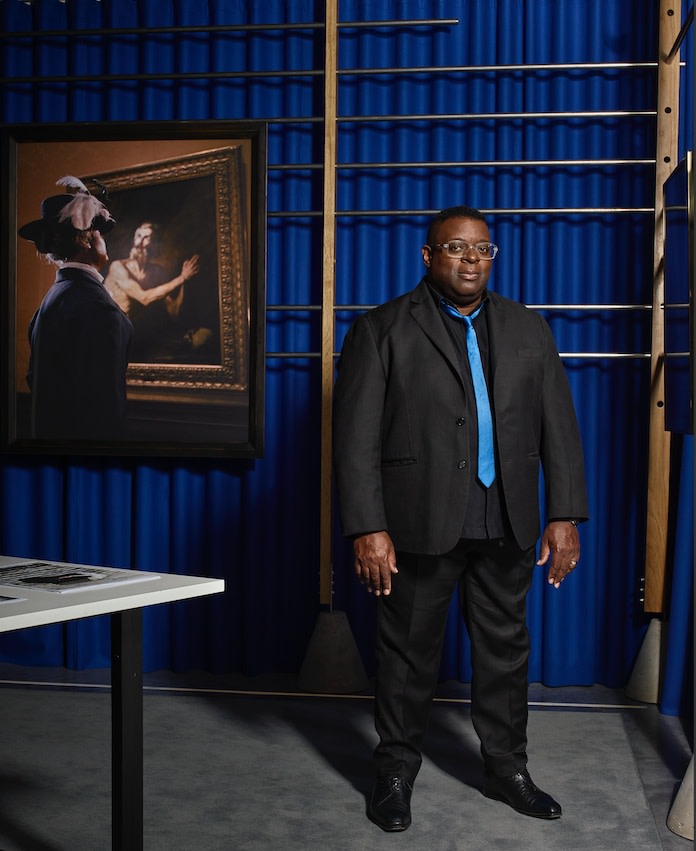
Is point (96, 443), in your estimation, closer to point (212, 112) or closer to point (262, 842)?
point (212, 112)

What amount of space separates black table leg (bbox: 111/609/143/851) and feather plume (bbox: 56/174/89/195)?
94.5 inches

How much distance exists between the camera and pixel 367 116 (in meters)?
3.68

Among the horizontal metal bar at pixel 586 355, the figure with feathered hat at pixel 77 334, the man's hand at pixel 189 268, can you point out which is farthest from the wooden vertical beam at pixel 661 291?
the figure with feathered hat at pixel 77 334

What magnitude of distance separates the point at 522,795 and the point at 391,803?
13.5 inches

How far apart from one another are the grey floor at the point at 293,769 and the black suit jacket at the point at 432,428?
70 cm

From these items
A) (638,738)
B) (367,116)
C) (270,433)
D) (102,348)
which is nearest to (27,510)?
(102,348)

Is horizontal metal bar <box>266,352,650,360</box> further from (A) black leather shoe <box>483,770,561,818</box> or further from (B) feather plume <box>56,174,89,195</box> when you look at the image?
(A) black leather shoe <box>483,770,561,818</box>

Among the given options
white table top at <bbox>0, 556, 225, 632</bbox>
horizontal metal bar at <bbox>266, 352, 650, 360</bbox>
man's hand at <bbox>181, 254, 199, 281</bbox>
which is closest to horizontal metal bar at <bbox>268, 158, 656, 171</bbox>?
man's hand at <bbox>181, 254, 199, 281</bbox>

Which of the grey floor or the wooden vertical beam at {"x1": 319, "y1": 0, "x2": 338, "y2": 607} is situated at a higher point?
the wooden vertical beam at {"x1": 319, "y1": 0, "x2": 338, "y2": 607}

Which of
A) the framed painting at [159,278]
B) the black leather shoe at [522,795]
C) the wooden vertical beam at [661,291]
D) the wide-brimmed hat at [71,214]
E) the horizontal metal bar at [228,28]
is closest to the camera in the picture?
the black leather shoe at [522,795]

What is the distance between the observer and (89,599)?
1806 millimetres

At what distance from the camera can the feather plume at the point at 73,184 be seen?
387 cm

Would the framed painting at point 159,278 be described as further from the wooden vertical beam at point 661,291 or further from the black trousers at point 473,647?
the wooden vertical beam at point 661,291

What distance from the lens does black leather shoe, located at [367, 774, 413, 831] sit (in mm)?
2475
